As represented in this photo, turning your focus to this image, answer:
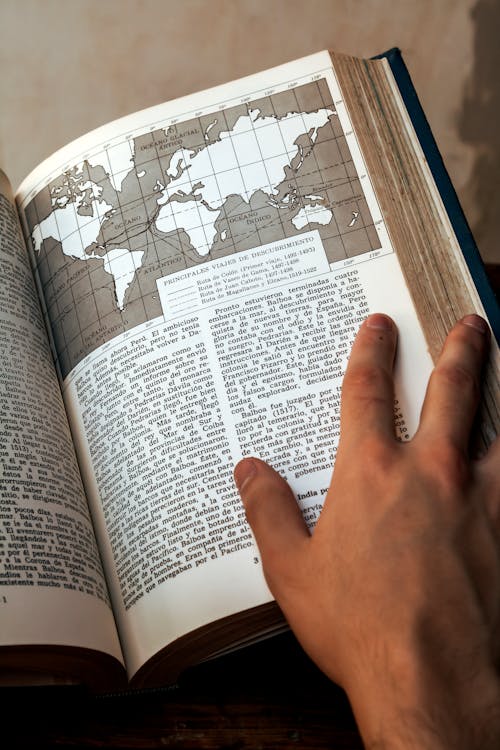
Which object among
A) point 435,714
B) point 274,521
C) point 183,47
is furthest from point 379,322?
point 183,47

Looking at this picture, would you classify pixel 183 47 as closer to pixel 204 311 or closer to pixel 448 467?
pixel 204 311

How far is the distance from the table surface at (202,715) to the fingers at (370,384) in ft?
0.67

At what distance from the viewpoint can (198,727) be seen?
2.02 ft

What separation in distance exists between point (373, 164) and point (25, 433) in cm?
34

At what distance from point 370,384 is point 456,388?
59mm

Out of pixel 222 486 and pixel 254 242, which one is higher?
pixel 254 242

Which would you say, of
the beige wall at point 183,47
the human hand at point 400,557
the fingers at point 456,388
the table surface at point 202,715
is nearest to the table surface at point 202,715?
the table surface at point 202,715

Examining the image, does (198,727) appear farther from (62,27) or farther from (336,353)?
(62,27)

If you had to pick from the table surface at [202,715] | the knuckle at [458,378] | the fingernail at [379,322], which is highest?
the fingernail at [379,322]

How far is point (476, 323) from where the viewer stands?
1.89 ft

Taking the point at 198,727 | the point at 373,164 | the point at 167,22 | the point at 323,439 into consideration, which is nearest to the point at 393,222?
the point at 373,164

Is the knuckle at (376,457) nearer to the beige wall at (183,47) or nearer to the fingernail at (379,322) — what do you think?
the fingernail at (379,322)

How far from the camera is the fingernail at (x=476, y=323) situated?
57 cm

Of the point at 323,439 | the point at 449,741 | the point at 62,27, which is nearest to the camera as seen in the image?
the point at 449,741
